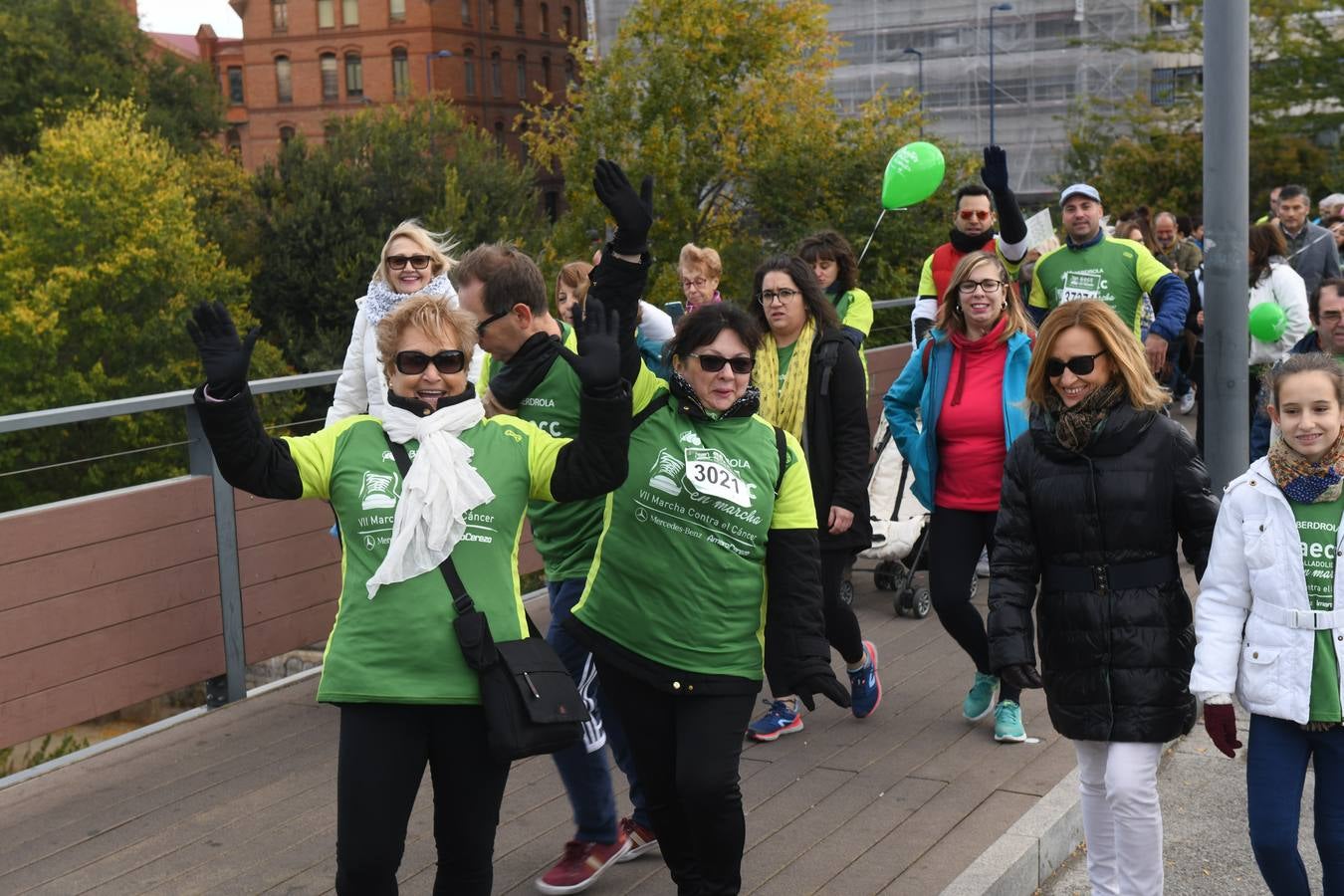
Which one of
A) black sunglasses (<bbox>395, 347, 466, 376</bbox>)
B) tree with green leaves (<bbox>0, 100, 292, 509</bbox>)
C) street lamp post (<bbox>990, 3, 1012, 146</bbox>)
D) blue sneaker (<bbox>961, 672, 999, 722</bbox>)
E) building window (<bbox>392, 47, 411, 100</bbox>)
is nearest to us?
black sunglasses (<bbox>395, 347, 466, 376</bbox>)

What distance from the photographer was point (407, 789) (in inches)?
135

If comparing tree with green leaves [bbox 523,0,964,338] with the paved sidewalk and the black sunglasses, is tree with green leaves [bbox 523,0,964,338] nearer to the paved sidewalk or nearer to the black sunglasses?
the paved sidewalk

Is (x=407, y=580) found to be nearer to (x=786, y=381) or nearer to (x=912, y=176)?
(x=786, y=381)

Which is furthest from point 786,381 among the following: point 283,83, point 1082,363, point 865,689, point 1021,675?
point 283,83

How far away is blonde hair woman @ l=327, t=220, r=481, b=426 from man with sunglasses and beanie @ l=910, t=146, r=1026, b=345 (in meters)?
2.77

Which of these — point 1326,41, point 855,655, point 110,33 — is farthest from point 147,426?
point 855,655

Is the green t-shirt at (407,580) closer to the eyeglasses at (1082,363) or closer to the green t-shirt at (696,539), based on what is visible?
the green t-shirt at (696,539)

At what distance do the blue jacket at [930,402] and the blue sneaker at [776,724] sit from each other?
0.96 metres

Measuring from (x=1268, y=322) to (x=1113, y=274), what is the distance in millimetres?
1278

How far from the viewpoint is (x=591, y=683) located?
475cm

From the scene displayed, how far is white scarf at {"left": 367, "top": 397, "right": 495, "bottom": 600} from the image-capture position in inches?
134

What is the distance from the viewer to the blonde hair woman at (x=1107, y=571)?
408 cm

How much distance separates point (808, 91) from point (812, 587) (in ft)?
162

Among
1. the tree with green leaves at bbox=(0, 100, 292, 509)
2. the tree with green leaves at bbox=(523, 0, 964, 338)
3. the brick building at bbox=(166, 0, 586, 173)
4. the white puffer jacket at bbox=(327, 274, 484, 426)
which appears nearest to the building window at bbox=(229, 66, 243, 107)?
the brick building at bbox=(166, 0, 586, 173)
